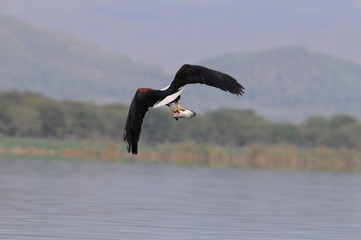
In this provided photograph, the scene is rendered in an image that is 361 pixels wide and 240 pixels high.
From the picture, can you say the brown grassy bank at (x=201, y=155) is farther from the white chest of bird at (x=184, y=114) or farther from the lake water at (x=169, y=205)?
the white chest of bird at (x=184, y=114)

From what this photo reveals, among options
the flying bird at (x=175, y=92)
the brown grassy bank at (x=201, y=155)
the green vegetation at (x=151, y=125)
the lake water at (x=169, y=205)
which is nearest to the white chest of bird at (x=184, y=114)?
the flying bird at (x=175, y=92)

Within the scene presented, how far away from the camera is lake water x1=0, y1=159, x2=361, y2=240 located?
24.8 meters

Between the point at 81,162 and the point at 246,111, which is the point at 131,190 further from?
the point at 246,111

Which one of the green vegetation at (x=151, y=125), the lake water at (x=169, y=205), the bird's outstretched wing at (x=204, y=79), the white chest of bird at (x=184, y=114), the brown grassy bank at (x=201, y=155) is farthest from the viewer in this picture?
the green vegetation at (x=151, y=125)

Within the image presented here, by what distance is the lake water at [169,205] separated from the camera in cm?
2480

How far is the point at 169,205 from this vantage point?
32281 millimetres

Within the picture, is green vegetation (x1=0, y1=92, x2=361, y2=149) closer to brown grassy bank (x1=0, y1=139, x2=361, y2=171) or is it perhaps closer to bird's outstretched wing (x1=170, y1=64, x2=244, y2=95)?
brown grassy bank (x1=0, y1=139, x2=361, y2=171)

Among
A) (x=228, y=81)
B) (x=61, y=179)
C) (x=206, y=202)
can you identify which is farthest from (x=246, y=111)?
(x=228, y=81)

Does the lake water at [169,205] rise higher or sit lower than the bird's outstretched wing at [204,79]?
lower

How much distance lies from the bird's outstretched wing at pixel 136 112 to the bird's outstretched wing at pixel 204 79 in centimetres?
42

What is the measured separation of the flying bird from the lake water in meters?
6.99

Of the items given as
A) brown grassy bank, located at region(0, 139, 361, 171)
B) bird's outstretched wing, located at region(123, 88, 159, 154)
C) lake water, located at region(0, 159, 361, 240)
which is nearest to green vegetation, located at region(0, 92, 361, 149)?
brown grassy bank, located at region(0, 139, 361, 171)

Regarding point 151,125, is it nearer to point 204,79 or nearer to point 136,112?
point 136,112

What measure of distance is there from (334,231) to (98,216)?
253 inches
